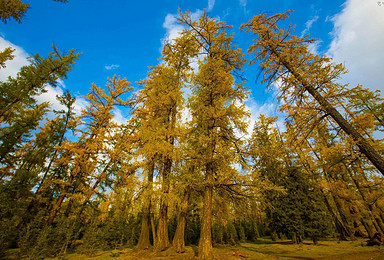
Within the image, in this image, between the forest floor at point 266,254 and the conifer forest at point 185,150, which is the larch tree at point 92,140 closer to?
the conifer forest at point 185,150

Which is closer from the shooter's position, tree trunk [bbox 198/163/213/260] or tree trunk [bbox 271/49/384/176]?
tree trunk [bbox 271/49/384/176]

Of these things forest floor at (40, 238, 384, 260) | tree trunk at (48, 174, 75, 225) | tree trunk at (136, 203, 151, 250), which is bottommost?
forest floor at (40, 238, 384, 260)

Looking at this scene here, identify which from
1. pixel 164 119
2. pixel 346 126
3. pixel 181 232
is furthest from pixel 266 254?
pixel 164 119

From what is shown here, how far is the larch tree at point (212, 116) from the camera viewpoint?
713cm

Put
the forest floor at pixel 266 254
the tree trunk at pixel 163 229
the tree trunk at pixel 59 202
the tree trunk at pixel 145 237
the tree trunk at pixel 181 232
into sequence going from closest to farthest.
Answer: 1. the forest floor at pixel 266 254
2. the tree trunk at pixel 163 229
3. the tree trunk at pixel 181 232
4. the tree trunk at pixel 59 202
5. the tree trunk at pixel 145 237

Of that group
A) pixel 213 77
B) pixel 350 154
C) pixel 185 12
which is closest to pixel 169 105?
pixel 213 77

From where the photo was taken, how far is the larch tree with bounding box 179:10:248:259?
7.13 meters

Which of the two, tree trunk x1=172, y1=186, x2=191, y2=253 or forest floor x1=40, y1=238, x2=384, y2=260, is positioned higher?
tree trunk x1=172, y1=186, x2=191, y2=253

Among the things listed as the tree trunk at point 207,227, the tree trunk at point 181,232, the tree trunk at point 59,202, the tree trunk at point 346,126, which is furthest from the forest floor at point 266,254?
the tree trunk at point 346,126

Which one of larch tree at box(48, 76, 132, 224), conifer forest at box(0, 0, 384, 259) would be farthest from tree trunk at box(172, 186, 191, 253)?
larch tree at box(48, 76, 132, 224)

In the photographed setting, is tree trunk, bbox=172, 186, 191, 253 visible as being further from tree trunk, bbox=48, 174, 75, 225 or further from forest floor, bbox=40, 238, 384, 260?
tree trunk, bbox=48, 174, 75, 225

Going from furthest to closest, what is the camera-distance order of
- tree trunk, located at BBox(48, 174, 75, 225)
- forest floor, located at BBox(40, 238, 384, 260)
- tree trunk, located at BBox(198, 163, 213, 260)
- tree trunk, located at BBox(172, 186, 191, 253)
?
tree trunk, located at BBox(48, 174, 75, 225), tree trunk, located at BBox(172, 186, 191, 253), forest floor, located at BBox(40, 238, 384, 260), tree trunk, located at BBox(198, 163, 213, 260)

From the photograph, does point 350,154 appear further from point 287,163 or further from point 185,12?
point 185,12

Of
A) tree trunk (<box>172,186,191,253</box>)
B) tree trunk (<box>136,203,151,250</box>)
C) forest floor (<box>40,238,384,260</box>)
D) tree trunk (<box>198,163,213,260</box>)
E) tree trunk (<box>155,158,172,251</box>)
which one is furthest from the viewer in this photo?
tree trunk (<box>136,203,151,250</box>)
